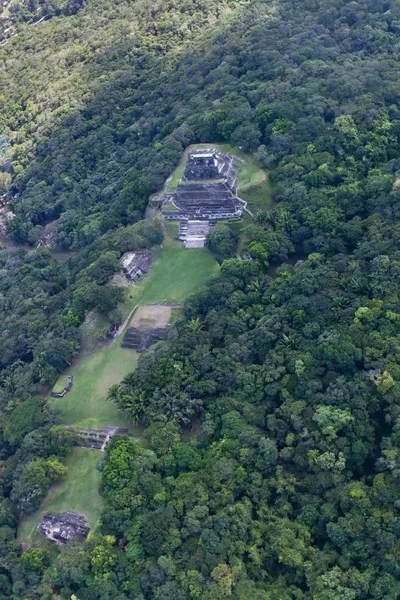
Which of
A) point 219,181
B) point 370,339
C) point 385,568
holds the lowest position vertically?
point 385,568

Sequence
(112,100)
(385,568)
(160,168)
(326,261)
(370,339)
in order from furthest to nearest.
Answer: (112,100) < (160,168) < (326,261) < (370,339) < (385,568)

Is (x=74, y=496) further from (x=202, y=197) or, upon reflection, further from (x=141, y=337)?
(x=202, y=197)

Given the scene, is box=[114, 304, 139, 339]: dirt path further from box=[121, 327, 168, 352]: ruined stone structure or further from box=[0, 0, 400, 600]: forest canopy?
box=[0, 0, 400, 600]: forest canopy

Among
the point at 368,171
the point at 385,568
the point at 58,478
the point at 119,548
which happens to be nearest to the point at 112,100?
the point at 368,171

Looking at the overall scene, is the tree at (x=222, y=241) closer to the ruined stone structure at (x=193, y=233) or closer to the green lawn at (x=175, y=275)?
the green lawn at (x=175, y=275)

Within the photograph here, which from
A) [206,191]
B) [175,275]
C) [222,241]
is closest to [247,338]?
[222,241]

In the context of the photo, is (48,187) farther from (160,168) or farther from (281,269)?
(281,269)
